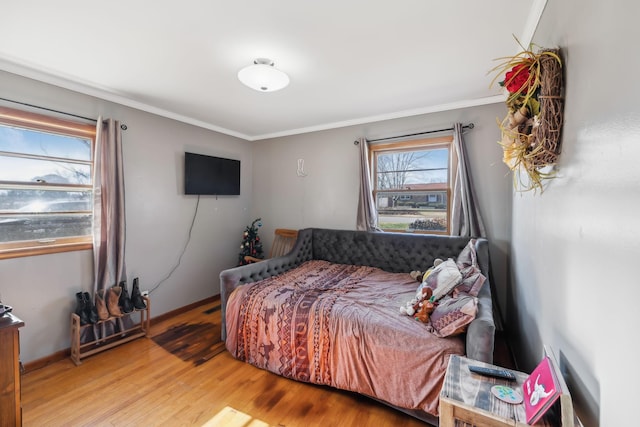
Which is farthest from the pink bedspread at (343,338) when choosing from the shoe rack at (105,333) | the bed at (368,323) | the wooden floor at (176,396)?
the shoe rack at (105,333)

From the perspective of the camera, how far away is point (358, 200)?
3633 millimetres

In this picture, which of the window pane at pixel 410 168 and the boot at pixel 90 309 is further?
the window pane at pixel 410 168

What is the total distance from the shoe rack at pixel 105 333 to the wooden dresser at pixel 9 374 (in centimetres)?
127

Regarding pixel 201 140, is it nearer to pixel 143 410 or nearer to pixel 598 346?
pixel 143 410

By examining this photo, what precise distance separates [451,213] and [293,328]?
220 cm

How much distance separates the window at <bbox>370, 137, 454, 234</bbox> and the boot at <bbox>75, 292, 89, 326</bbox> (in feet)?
10.7

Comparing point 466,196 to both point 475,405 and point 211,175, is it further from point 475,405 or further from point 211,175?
point 211,175

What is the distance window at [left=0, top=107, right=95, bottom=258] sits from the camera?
2.22m

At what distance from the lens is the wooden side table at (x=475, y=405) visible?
0.96 m

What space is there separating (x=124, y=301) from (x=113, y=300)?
0.11 meters

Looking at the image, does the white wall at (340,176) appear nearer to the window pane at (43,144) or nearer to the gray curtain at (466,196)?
the gray curtain at (466,196)

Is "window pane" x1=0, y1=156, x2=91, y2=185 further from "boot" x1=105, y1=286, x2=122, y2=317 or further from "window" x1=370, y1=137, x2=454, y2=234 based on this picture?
"window" x1=370, y1=137, x2=454, y2=234

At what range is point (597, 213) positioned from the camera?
865 millimetres

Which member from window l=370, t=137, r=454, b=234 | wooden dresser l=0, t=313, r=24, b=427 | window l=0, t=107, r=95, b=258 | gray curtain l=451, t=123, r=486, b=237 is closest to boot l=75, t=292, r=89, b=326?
window l=0, t=107, r=95, b=258
